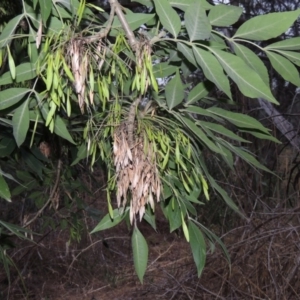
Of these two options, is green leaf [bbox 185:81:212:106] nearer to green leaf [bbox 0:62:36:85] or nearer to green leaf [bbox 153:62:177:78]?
green leaf [bbox 153:62:177:78]

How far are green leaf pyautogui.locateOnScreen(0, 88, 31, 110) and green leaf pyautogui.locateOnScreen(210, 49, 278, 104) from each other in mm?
357

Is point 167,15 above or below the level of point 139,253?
above

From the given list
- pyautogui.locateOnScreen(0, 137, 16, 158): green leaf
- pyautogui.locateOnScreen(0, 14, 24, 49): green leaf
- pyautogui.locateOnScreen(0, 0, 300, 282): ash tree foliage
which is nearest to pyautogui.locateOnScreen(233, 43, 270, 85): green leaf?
pyautogui.locateOnScreen(0, 0, 300, 282): ash tree foliage

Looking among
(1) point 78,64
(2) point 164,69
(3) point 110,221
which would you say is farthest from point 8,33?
(3) point 110,221

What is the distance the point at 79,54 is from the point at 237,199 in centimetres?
203

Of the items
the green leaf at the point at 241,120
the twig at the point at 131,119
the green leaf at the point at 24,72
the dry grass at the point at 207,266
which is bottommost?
the dry grass at the point at 207,266

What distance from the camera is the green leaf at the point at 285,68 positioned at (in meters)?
0.98

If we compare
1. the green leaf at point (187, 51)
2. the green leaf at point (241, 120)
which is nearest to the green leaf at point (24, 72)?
the green leaf at point (187, 51)

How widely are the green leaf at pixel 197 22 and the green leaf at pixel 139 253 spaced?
1.31 feet

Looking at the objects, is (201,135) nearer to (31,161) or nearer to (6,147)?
(6,147)

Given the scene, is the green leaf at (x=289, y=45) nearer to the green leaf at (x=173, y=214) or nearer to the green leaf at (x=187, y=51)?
the green leaf at (x=187, y=51)

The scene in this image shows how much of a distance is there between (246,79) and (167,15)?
0.17 metres

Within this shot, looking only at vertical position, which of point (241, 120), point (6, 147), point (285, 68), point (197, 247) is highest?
point (285, 68)

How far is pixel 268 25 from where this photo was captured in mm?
909
